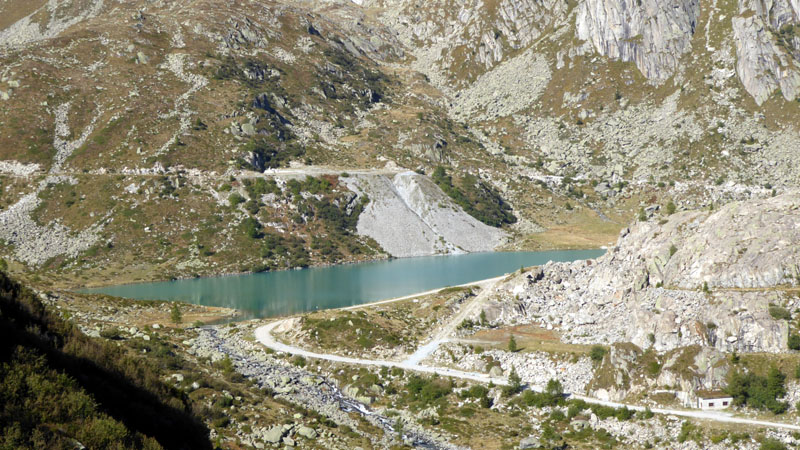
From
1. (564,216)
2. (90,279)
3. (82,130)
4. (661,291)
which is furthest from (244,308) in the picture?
(564,216)

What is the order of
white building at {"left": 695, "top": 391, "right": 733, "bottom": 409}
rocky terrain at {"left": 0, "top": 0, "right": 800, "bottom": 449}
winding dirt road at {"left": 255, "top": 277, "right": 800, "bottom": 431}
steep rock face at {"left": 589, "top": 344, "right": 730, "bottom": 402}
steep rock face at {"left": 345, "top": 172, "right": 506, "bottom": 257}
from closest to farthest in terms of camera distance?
1. winding dirt road at {"left": 255, "top": 277, "right": 800, "bottom": 431}
2. white building at {"left": 695, "top": 391, "right": 733, "bottom": 409}
3. rocky terrain at {"left": 0, "top": 0, "right": 800, "bottom": 449}
4. steep rock face at {"left": 589, "top": 344, "right": 730, "bottom": 402}
5. steep rock face at {"left": 345, "top": 172, "right": 506, "bottom": 257}

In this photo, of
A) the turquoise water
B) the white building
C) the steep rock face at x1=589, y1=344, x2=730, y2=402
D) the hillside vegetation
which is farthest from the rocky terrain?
the turquoise water

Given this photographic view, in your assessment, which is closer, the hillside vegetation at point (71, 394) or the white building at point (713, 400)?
the hillside vegetation at point (71, 394)

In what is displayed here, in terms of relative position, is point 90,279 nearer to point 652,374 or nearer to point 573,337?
point 573,337

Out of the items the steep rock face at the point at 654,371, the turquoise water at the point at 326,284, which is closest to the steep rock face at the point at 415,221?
the turquoise water at the point at 326,284

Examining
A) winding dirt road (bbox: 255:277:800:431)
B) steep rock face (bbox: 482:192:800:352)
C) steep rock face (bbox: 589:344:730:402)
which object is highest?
steep rock face (bbox: 482:192:800:352)

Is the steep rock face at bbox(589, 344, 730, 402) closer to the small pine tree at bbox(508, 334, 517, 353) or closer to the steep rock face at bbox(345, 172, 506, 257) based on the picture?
the small pine tree at bbox(508, 334, 517, 353)

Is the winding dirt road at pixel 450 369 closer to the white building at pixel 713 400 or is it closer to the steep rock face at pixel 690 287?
the white building at pixel 713 400
